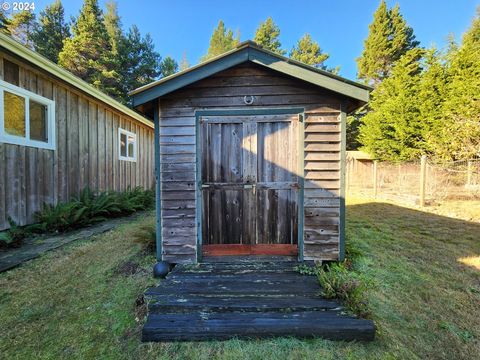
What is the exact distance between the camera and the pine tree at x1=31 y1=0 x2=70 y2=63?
61.3 feet

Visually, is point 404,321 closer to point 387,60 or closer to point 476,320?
point 476,320

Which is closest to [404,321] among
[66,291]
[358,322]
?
[358,322]

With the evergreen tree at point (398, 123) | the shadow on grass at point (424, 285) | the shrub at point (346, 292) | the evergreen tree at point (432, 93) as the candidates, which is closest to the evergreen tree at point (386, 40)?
the evergreen tree at point (398, 123)

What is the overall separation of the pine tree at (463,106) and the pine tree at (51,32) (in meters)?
27.0

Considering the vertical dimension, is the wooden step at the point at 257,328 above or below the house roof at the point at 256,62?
below

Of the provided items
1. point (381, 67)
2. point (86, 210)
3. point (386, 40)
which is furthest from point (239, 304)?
point (386, 40)

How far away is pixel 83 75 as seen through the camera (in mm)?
17688

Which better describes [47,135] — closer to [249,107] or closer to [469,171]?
[249,107]

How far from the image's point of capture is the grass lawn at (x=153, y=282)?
187 centimetres

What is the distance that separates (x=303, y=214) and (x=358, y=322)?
56.0 inches

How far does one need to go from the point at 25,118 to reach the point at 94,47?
17200mm

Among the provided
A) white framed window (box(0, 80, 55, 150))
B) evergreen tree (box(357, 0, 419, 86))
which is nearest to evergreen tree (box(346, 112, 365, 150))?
evergreen tree (box(357, 0, 419, 86))

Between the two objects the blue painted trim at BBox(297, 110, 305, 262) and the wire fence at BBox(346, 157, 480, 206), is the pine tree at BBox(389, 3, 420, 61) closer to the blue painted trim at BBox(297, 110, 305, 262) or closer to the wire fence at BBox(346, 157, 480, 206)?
the wire fence at BBox(346, 157, 480, 206)

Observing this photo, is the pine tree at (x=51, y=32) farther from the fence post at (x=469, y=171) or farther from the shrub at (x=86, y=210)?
the fence post at (x=469, y=171)
